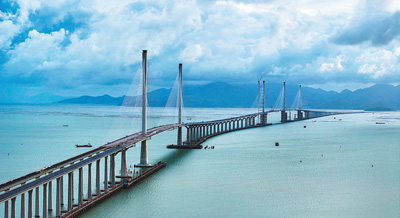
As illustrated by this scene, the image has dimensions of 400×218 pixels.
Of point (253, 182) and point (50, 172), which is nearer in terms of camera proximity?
point (50, 172)

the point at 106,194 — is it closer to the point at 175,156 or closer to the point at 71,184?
the point at 71,184

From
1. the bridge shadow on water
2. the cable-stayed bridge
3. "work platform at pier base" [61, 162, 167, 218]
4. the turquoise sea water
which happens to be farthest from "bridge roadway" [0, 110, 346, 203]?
the bridge shadow on water

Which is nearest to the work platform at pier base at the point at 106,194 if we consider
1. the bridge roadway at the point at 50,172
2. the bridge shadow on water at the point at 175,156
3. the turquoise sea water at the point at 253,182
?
the turquoise sea water at the point at 253,182


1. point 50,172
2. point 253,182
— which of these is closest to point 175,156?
point 253,182

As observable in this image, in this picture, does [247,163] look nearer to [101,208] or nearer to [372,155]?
[372,155]

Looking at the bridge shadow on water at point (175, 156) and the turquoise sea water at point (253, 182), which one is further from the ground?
the bridge shadow on water at point (175, 156)

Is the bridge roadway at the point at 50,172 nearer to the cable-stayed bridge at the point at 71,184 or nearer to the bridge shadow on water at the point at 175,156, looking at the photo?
the cable-stayed bridge at the point at 71,184

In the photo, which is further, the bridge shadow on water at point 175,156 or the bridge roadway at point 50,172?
the bridge shadow on water at point 175,156

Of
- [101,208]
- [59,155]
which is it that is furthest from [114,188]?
[59,155]

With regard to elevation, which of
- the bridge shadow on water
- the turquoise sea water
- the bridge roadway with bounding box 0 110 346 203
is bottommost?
the turquoise sea water

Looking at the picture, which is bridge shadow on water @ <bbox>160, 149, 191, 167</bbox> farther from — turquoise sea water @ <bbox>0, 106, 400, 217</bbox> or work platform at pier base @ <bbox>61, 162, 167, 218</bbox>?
work platform at pier base @ <bbox>61, 162, 167, 218</bbox>

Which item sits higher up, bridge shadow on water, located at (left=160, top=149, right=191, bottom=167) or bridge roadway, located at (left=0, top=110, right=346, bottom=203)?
bridge roadway, located at (left=0, top=110, right=346, bottom=203)
